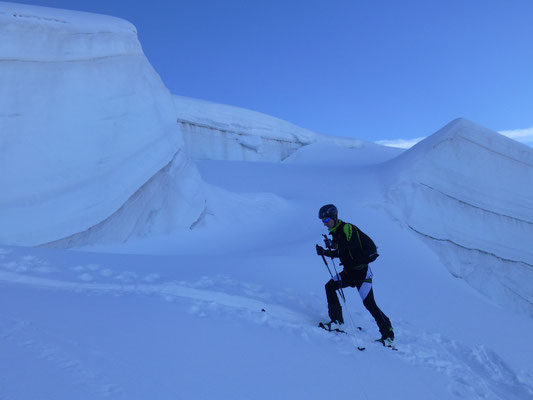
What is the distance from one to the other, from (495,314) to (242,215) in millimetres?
6979

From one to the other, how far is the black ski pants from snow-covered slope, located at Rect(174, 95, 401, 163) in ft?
60.8

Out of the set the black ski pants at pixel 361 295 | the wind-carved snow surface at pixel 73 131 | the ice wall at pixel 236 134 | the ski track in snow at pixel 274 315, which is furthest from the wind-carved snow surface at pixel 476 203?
the ice wall at pixel 236 134

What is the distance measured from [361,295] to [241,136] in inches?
839

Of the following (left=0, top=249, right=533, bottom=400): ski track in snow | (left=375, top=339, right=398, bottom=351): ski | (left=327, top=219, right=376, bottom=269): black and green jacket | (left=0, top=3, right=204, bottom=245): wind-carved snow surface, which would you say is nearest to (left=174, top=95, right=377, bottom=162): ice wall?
(left=0, top=3, right=204, bottom=245): wind-carved snow surface

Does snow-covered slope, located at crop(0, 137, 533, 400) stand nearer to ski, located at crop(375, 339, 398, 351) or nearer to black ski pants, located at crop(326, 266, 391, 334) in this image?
ski, located at crop(375, 339, 398, 351)

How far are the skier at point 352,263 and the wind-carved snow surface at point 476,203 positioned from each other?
8.28m

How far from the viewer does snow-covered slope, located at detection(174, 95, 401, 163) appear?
22.3 meters

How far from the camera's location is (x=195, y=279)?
4.39 meters

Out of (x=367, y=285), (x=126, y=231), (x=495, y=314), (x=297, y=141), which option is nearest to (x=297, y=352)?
(x=367, y=285)

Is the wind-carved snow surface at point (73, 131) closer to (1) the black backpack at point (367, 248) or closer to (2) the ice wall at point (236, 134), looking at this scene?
(1) the black backpack at point (367, 248)

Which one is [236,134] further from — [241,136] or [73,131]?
[73,131]

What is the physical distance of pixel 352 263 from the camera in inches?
144

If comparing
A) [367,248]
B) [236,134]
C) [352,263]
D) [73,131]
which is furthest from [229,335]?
[236,134]

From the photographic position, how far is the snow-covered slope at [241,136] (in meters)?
22.3
